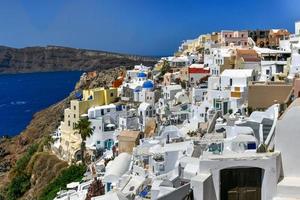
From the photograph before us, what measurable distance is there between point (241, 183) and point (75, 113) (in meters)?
33.2

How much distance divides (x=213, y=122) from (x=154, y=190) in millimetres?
11006

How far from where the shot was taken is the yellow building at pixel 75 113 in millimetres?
42000

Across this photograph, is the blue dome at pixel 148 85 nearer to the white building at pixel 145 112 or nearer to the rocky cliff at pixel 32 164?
the white building at pixel 145 112

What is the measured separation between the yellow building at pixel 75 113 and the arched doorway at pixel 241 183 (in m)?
29.6

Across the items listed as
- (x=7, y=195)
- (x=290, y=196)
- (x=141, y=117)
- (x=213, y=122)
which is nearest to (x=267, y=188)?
(x=290, y=196)

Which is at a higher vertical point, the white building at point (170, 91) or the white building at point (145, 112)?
the white building at point (170, 91)

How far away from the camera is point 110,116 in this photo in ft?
137

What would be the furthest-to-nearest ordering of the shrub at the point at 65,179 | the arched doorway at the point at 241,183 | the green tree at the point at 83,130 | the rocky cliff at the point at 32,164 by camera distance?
the rocky cliff at the point at 32,164 → the green tree at the point at 83,130 → the shrub at the point at 65,179 → the arched doorway at the point at 241,183

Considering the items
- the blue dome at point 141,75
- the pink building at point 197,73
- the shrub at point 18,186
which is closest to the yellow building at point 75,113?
the shrub at point 18,186

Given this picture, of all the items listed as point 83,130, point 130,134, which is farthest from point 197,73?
point 130,134

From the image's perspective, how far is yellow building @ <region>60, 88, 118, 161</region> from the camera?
4200 centimetres

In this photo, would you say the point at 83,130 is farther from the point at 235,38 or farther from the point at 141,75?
the point at 235,38

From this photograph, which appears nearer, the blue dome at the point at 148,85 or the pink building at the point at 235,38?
the blue dome at the point at 148,85

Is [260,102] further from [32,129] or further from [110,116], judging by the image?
[32,129]
